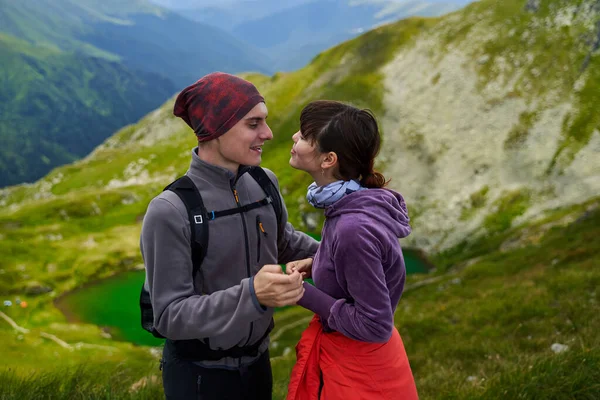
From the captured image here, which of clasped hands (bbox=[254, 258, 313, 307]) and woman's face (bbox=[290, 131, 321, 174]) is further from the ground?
woman's face (bbox=[290, 131, 321, 174])

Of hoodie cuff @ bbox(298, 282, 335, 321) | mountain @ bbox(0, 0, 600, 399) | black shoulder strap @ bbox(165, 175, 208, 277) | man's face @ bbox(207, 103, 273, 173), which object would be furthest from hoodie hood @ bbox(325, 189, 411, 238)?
mountain @ bbox(0, 0, 600, 399)

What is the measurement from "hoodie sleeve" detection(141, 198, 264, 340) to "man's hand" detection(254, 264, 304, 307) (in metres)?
0.10

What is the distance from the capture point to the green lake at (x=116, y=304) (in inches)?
2403

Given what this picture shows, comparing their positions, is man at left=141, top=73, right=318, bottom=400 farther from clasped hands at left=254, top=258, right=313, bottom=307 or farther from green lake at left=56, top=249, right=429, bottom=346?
green lake at left=56, top=249, right=429, bottom=346

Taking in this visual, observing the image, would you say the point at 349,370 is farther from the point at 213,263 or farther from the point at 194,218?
the point at 194,218

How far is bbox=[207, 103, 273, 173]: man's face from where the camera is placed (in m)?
4.72

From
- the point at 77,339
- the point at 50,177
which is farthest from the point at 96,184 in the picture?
the point at 77,339

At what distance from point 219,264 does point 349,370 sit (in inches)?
69.7

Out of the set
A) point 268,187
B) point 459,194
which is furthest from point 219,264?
point 459,194

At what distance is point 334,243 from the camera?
437 centimetres

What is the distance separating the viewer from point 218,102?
4.61 m

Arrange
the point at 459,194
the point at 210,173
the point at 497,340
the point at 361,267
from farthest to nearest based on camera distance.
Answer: the point at 459,194, the point at 497,340, the point at 210,173, the point at 361,267

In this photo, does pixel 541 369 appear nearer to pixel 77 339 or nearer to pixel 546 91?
pixel 77 339

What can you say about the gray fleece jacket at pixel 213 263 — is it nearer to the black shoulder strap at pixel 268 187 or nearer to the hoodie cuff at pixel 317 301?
the black shoulder strap at pixel 268 187
